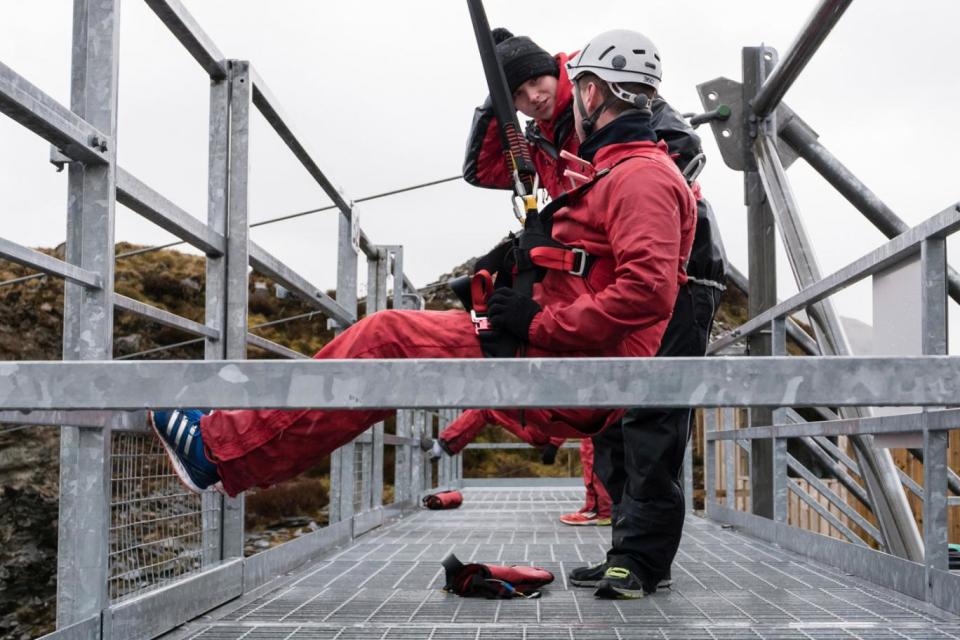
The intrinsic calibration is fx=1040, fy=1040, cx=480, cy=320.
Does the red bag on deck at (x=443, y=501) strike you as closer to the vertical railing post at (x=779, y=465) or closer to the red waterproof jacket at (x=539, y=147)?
the vertical railing post at (x=779, y=465)

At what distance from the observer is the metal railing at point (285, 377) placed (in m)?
1.20

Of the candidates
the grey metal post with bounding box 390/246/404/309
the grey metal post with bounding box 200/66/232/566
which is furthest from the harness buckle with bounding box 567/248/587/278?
the grey metal post with bounding box 390/246/404/309

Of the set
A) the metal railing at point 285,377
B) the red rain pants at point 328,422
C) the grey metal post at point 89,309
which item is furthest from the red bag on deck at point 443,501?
the grey metal post at point 89,309

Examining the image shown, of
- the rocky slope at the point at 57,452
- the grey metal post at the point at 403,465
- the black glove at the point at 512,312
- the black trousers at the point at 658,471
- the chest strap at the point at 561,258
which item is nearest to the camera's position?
the black glove at the point at 512,312

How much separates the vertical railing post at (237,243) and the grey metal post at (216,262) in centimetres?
1

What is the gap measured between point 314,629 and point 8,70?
4.93 feet

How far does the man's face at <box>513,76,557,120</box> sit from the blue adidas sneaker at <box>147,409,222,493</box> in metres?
1.34

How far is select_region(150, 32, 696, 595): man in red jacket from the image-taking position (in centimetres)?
228

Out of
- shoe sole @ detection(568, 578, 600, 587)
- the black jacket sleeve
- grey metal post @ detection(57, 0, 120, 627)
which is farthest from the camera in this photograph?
the black jacket sleeve

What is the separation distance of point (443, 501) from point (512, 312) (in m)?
5.23

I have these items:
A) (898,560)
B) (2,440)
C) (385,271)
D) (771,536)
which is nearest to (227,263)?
(898,560)

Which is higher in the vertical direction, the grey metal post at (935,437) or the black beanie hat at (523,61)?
the black beanie hat at (523,61)

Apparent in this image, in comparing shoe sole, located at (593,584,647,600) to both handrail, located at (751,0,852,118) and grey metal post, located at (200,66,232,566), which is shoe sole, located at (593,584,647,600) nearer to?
grey metal post, located at (200,66,232,566)

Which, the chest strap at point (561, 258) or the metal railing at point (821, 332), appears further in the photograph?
the metal railing at point (821, 332)
